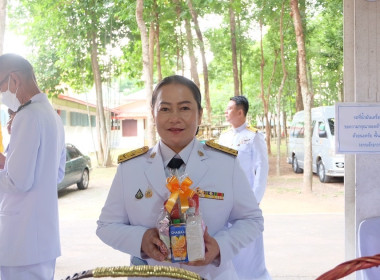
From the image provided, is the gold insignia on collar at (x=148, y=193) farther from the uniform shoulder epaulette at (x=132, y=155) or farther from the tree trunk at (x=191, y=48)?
the tree trunk at (x=191, y=48)

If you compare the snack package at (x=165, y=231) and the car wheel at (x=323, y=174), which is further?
the car wheel at (x=323, y=174)

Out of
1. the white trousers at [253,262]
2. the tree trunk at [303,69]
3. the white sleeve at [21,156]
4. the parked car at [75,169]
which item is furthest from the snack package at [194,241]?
the parked car at [75,169]

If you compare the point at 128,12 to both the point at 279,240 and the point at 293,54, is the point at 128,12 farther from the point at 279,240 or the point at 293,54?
the point at 293,54

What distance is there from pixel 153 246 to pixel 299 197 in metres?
7.97

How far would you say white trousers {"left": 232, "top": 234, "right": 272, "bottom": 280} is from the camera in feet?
12.2

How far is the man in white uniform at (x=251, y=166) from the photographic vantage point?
3691 mm

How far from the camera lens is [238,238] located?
1.38 m

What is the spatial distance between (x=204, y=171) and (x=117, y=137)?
28.3m

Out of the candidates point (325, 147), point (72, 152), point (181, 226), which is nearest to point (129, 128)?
point (72, 152)

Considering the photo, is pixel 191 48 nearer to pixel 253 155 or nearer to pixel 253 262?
pixel 253 155

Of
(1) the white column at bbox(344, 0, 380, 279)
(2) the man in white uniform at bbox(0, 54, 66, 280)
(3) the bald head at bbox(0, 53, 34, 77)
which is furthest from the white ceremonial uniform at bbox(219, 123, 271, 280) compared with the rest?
(3) the bald head at bbox(0, 53, 34, 77)

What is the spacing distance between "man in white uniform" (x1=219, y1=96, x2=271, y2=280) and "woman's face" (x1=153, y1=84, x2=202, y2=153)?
2.32 meters

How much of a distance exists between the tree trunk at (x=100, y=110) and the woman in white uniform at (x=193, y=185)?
1267cm

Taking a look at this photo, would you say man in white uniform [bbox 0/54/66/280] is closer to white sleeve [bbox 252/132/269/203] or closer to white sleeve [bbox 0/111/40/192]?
white sleeve [bbox 0/111/40/192]
